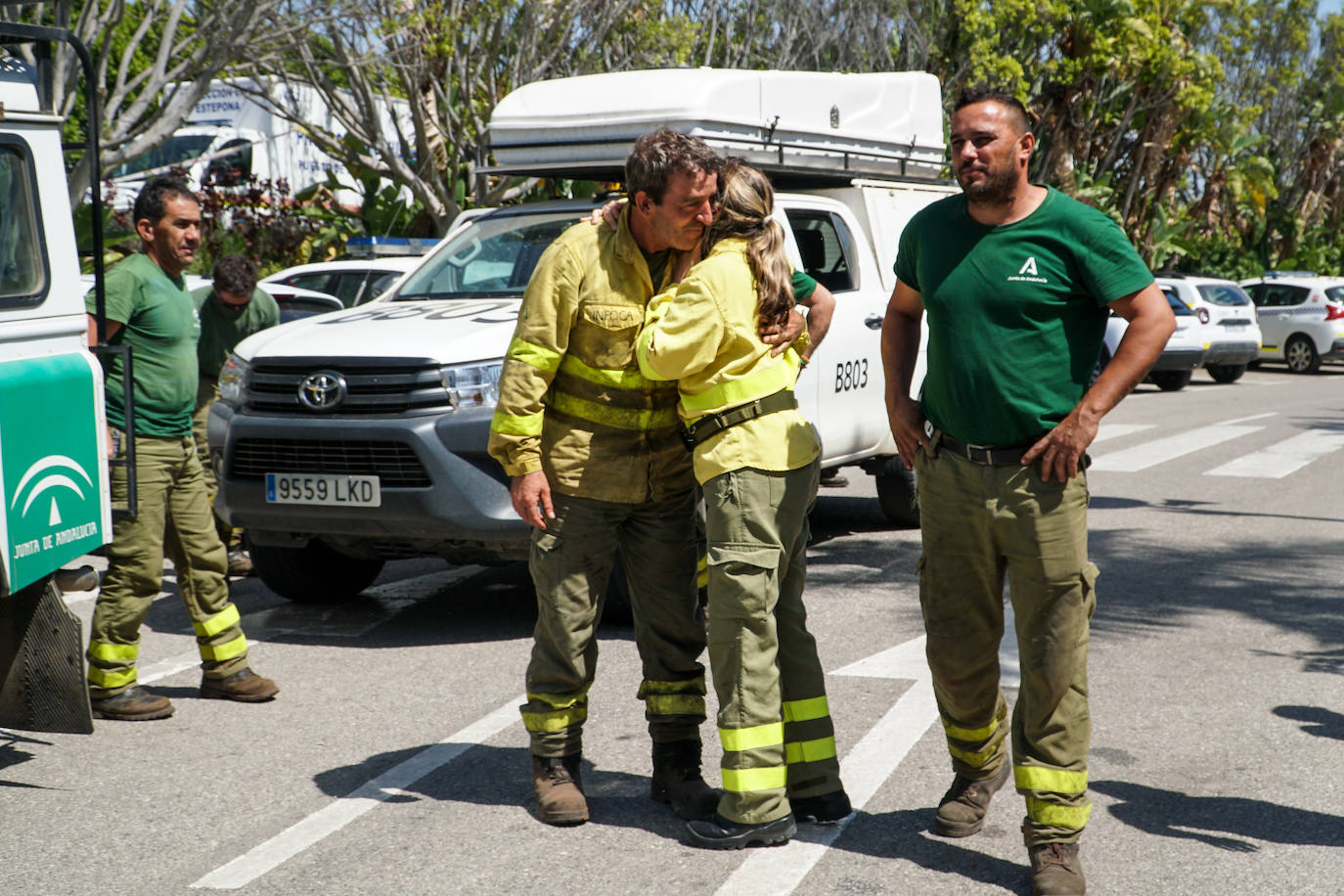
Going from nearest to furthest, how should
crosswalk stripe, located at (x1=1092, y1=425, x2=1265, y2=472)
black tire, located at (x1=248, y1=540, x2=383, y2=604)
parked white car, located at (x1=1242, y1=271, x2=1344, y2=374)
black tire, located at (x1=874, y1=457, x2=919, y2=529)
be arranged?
black tire, located at (x1=248, y1=540, x2=383, y2=604), black tire, located at (x1=874, y1=457, x2=919, y2=529), crosswalk stripe, located at (x1=1092, y1=425, x2=1265, y2=472), parked white car, located at (x1=1242, y1=271, x2=1344, y2=374)

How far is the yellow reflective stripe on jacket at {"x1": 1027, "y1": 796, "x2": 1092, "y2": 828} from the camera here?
12.3ft

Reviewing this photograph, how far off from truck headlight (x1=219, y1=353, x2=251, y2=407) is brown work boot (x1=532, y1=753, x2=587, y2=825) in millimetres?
2906

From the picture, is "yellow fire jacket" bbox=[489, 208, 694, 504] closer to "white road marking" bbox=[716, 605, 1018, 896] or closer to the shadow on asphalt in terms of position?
"white road marking" bbox=[716, 605, 1018, 896]

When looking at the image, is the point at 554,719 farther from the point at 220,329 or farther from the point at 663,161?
the point at 220,329

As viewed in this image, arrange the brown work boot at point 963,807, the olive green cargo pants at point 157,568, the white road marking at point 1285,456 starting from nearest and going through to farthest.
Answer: the brown work boot at point 963,807
the olive green cargo pants at point 157,568
the white road marking at point 1285,456

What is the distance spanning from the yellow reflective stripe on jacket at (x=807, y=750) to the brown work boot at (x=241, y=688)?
90.6 inches

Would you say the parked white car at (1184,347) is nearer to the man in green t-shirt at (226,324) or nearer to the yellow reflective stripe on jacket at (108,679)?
the man in green t-shirt at (226,324)

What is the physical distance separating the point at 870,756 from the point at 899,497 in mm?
4640

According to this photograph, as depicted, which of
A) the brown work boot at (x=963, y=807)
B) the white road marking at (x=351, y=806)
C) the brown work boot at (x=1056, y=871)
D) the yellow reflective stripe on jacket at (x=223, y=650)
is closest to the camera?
the brown work boot at (x=1056, y=871)

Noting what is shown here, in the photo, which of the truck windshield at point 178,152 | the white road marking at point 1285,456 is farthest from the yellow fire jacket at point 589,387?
the truck windshield at point 178,152

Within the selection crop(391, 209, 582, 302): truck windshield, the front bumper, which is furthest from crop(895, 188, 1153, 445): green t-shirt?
crop(391, 209, 582, 302): truck windshield

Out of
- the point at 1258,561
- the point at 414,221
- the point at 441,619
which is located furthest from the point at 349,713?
the point at 414,221

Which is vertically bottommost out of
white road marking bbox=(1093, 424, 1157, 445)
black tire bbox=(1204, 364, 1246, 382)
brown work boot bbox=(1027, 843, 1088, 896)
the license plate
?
black tire bbox=(1204, 364, 1246, 382)

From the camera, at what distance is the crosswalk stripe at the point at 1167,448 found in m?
12.8
